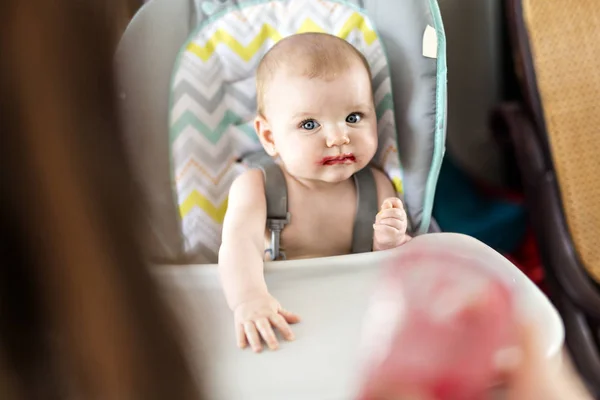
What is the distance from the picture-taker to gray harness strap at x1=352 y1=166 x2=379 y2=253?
520 millimetres

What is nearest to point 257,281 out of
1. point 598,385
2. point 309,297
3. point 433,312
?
point 309,297

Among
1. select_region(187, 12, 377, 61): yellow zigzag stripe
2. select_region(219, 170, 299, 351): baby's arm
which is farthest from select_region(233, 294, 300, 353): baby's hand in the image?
select_region(187, 12, 377, 61): yellow zigzag stripe

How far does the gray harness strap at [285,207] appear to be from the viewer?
1.68ft

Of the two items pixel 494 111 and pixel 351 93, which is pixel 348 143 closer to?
pixel 351 93

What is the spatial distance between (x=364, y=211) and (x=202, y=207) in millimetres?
147

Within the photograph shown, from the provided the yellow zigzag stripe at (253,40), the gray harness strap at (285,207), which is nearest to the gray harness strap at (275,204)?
the gray harness strap at (285,207)

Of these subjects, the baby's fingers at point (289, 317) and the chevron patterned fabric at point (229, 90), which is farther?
the chevron patterned fabric at point (229, 90)

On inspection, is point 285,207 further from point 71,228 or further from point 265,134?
point 71,228

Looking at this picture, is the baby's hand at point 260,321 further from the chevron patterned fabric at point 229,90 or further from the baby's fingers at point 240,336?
the chevron patterned fabric at point 229,90

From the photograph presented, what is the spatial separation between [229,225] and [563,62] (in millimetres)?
418

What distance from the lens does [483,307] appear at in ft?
1.12

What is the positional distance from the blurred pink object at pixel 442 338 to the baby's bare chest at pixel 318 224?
148 mm

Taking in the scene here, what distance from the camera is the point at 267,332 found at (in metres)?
0.42

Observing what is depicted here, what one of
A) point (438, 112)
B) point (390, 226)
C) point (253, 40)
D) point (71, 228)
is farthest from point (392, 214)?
point (71, 228)
